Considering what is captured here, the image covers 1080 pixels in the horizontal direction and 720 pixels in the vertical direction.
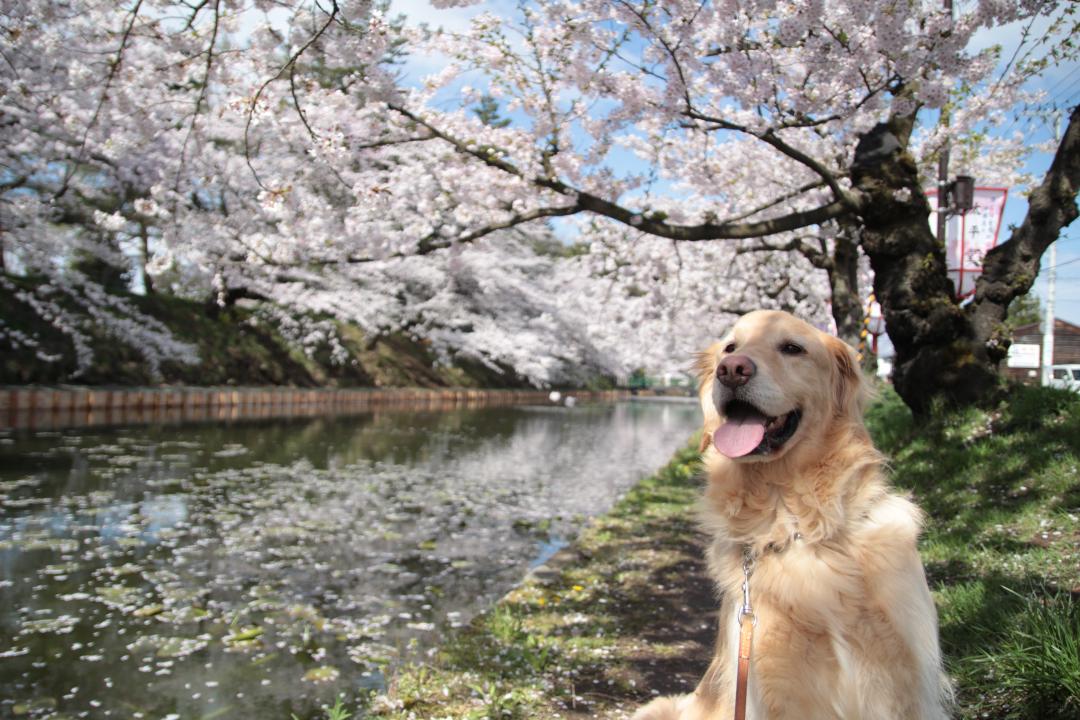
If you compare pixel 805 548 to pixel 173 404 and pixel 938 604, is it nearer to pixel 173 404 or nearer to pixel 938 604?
pixel 938 604

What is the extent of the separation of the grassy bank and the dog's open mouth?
1165mm

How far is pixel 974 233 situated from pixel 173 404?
18242 millimetres

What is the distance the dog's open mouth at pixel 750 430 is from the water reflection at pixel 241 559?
280 centimetres

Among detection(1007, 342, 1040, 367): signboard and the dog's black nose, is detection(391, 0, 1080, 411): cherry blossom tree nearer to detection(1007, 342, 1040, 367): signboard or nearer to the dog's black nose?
the dog's black nose

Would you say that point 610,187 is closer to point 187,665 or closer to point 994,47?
point 994,47

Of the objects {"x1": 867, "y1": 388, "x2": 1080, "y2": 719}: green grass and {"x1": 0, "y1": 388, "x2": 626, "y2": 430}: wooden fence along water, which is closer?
{"x1": 867, "y1": 388, "x2": 1080, "y2": 719}: green grass

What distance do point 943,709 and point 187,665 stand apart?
395cm

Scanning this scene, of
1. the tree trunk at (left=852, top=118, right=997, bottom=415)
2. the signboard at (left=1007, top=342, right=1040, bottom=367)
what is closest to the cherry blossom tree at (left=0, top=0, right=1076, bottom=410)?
the tree trunk at (left=852, top=118, right=997, bottom=415)

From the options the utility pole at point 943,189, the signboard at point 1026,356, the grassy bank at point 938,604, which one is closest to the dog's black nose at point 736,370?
the grassy bank at point 938,604

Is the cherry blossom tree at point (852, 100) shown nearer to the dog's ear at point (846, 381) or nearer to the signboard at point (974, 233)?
the signboard at point (974, 233)

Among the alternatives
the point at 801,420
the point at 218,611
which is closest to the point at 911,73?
the point at 801,420

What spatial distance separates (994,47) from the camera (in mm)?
7566

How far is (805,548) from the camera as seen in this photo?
2.24 meters

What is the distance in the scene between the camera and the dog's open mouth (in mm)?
2340
